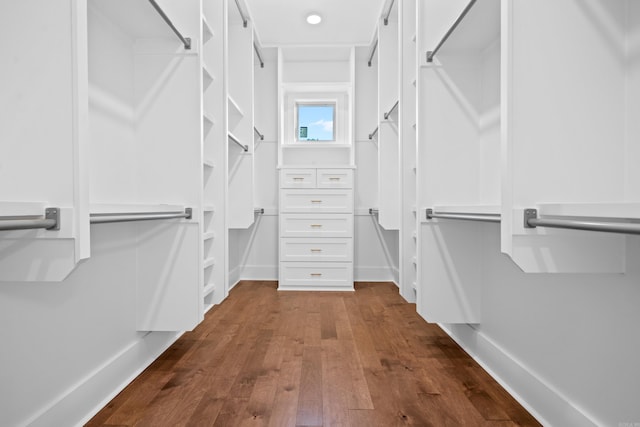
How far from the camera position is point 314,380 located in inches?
57.0

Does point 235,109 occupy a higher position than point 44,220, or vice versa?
point 235,109

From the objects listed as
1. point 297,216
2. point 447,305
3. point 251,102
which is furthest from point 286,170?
point 447,305

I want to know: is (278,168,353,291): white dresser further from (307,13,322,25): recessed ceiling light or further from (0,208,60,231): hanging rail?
(0,208,60,231): hanging rail

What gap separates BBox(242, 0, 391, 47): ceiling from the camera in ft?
8.73

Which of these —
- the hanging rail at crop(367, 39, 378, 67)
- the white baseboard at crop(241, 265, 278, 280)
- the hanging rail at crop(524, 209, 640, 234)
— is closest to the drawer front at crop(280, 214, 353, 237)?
the white baseboard at crop(241, 265, 278, 280)

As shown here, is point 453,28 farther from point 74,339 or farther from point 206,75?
point 74,339

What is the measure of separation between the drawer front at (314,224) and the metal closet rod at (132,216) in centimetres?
162

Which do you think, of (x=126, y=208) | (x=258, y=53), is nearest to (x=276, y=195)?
(x=258, y=53)

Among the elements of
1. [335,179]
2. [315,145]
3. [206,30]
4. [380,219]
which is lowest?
[380,219]

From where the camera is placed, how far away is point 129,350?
147cm

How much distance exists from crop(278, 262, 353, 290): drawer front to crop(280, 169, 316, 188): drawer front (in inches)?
26.5

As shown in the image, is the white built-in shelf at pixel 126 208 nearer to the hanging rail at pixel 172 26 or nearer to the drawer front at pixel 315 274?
the hanging rail at pixel 172 26

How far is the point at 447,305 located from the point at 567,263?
0.82m

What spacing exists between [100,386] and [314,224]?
6.78ft
